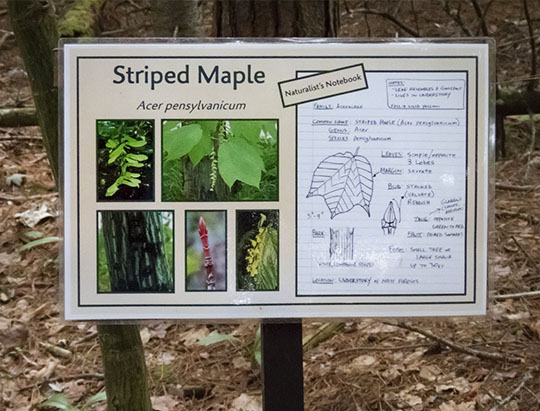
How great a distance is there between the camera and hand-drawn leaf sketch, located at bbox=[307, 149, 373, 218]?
1562 mm

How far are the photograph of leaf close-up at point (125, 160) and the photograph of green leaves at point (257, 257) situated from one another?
23 centimetres

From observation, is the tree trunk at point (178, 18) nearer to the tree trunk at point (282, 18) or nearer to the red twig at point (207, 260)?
the tree trunk at point (282, 18)

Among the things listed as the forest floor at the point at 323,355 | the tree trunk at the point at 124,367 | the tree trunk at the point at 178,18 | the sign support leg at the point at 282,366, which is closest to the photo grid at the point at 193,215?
the sign support leg at the point at 282,366

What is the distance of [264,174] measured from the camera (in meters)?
1.57

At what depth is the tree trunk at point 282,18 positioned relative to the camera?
210 cm

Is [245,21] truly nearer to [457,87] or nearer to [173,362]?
[457,87]

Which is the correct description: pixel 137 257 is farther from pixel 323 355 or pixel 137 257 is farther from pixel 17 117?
pixel 17 117

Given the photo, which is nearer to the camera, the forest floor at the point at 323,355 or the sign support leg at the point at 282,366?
the sign support leg at the point at 282,366

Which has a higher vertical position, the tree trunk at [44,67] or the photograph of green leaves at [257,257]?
the tree trunk at [44,67]

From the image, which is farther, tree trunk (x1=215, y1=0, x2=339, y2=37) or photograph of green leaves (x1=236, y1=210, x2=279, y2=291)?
tree trunk (x1=215, y1=0, x2=339, y2=37)

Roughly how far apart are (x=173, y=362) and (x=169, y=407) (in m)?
0.28

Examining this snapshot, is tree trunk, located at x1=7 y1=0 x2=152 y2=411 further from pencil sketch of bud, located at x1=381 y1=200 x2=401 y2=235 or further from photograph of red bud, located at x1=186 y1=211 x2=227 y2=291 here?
pencil sketch of bud, located at x1=381 y1=200 x2=401 y2=235

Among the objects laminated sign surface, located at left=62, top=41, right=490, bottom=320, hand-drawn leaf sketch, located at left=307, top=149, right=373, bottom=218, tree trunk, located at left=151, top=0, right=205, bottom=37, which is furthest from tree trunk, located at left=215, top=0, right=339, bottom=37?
hand-drawn leaf sketch, located at left=307, top=149, right=373, bottom=218

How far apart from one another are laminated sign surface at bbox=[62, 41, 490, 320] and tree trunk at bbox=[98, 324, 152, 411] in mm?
361
